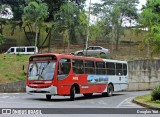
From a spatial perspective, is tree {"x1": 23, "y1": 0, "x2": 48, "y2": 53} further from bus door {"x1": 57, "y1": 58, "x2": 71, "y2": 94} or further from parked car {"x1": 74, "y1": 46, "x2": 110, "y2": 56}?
bus door {"x1": 57, "y1": 58, "x2": 71, "y2": 94}

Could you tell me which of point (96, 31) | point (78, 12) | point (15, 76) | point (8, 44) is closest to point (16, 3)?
point (8, 44)

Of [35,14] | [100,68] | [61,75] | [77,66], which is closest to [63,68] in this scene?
[61,75]

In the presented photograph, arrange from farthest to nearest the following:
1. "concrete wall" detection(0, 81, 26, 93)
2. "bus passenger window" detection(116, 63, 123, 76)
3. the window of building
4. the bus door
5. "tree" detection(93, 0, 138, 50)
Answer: "tree" detection(93, 0, 138, 50), "concrete wall" detection(0, 81, 26, 93), "bus passenger window" detection(116, 63, 123, 76), the window of building, the bus door

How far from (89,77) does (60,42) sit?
3601 centimetres

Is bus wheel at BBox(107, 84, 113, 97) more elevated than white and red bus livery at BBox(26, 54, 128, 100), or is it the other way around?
white and red bus livery at BBox(26, 54, 128, 100)

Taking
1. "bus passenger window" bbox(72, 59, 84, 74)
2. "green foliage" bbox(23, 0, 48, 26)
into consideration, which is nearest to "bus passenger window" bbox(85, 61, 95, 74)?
"bus passenger window" bbox(72, 59, 84, 74)

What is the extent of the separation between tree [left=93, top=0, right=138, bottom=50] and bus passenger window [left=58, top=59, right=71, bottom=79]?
2922 cm

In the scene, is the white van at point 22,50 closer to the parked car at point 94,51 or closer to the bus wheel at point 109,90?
the parked car at point 94,51

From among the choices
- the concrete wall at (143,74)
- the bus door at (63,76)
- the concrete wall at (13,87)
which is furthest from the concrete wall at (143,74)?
the bus door at (63,76)

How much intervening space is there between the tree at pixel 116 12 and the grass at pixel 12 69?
14.4 meters

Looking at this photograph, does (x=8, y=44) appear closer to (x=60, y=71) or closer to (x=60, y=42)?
(x=60, y=42)

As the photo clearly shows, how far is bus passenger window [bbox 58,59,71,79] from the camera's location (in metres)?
23.4

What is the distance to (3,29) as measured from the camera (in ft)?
211

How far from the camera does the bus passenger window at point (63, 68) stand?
23.4 metres
